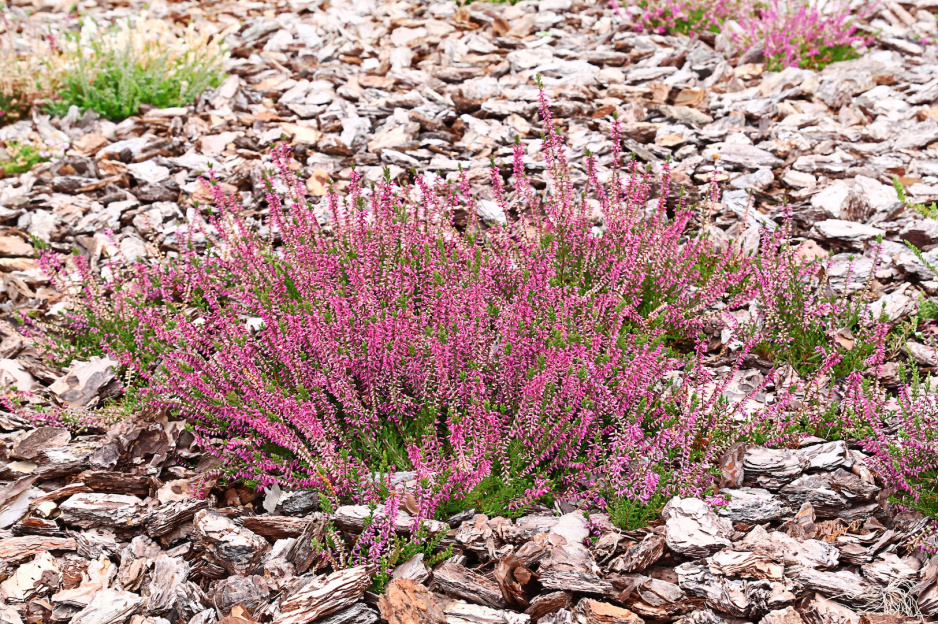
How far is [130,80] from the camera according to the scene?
6.78 metres

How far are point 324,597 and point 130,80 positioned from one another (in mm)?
5704

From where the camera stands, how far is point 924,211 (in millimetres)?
4746

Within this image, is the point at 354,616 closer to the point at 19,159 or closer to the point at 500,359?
the point at 500,359

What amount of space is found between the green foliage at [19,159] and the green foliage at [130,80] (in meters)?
0.75

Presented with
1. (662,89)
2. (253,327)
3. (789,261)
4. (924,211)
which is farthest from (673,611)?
(662,89)

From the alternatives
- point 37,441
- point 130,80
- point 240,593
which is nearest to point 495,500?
point 240,593

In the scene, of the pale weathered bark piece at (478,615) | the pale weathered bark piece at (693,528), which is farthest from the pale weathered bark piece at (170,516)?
the pale weathered bark piece at (693,528)

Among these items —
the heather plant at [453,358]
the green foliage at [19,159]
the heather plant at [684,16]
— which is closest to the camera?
the heather plant at [453,358]

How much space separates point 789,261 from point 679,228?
597 mm

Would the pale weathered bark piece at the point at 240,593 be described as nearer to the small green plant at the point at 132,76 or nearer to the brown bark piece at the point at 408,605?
the brown bark piece at the point at 408,605

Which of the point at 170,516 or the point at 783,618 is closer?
the point at 783,618

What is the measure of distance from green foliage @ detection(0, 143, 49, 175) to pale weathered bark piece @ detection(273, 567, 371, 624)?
497cm

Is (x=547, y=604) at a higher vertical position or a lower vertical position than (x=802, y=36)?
lower

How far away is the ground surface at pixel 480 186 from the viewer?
2.82 m
